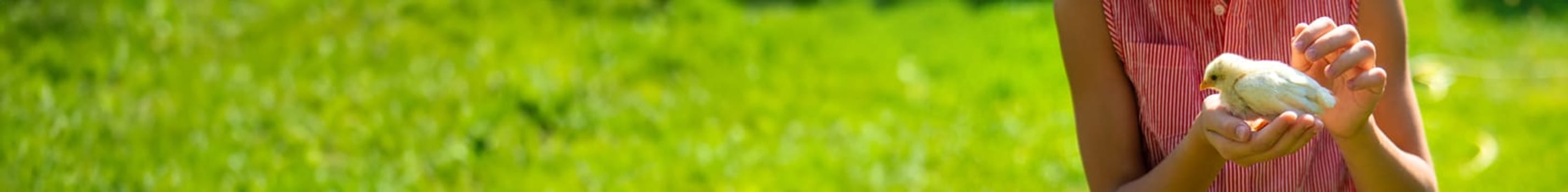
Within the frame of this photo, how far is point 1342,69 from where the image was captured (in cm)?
143

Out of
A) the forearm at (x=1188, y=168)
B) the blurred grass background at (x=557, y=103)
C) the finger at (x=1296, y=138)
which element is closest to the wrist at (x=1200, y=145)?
the forearm at (x=1188, y=168)

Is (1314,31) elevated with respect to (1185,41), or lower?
lower

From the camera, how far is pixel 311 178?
438 centimetres

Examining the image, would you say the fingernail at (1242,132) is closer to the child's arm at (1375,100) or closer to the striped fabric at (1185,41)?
the child's arm at (1375,100)

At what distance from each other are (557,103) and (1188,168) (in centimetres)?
378

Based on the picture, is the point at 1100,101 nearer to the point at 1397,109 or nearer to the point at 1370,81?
the point at 1397,109

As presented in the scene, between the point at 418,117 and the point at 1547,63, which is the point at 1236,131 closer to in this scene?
the point at 418,117

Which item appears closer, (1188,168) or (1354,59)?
(1354,59)

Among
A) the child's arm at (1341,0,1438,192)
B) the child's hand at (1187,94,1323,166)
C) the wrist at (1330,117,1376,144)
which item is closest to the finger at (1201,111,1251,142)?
the child's hand at (1187,94,1323,166)

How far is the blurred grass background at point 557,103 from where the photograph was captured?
4.51m

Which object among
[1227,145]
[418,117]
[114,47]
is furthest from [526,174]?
[1227,145]

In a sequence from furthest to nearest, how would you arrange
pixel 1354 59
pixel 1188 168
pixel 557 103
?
pixel 557 103
pixel 1188 168
pixel 1354 59

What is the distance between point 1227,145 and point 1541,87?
565 cm

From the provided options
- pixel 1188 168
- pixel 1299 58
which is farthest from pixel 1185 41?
pixel 1299 58
